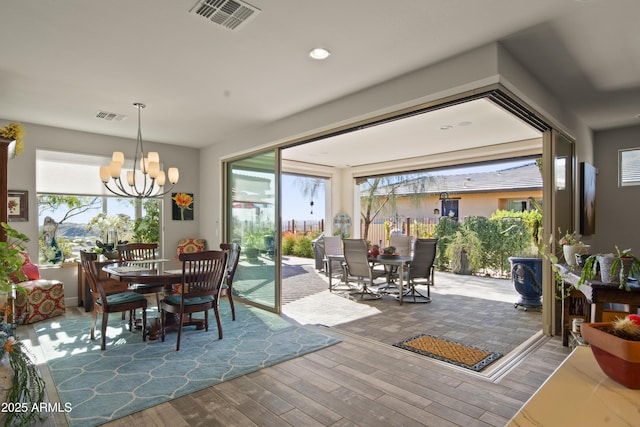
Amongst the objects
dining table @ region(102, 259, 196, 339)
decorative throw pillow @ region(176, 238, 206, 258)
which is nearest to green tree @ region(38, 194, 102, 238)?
decorative throw pillow @ region(176, 238, 206, 258)

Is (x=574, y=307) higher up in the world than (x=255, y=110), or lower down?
lower down

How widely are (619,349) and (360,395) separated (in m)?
2.02

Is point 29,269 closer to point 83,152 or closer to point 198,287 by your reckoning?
point 83,152

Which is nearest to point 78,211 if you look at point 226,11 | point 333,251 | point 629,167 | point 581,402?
point 333,251

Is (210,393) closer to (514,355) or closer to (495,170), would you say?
(514,355)

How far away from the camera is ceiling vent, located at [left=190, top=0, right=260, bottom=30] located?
7.49 ft

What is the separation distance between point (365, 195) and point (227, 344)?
7.49 meters

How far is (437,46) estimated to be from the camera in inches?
110

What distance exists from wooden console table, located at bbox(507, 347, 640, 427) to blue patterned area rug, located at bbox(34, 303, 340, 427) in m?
2.49

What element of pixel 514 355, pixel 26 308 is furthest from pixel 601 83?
pixel 26 308

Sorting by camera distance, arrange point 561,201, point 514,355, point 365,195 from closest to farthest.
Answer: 1. point 514,355
2. point 561,201
3. point 365,195

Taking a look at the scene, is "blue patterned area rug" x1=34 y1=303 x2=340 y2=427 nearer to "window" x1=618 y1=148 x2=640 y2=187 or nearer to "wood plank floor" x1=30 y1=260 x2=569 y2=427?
"wood plank floor" x1=30 y1=260 x2=569 y2=427

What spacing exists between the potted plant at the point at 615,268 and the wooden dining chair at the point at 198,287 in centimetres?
313

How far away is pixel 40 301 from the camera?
14.8 ft
